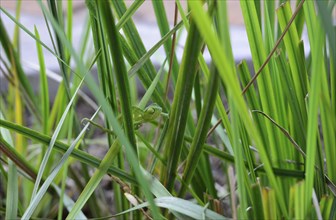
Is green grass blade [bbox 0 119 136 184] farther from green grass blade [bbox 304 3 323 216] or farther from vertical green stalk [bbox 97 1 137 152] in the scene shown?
green grass blade [bbox 304 3 323 216]

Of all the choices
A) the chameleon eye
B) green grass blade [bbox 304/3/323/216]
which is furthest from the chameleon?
green grass blade [bbox 304/3/323/216]

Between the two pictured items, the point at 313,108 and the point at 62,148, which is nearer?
the point at 313,108

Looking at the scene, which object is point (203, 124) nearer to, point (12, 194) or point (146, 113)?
point (146, 113)

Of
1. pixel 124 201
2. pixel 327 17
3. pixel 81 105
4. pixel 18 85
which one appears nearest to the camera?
pixel 327 17

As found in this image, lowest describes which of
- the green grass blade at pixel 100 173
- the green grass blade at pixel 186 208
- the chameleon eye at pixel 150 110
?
the green grass blade at pixel 186 208

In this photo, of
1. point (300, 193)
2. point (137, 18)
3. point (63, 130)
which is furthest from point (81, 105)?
point (300, 193)

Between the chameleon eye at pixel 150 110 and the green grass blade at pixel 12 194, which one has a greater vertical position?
the chameleon eye at pixel 150 110

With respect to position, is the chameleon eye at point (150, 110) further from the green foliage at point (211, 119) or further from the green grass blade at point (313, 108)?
the green grass blade at point (313, 108)

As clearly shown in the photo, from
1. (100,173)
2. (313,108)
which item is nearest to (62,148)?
(100,173)

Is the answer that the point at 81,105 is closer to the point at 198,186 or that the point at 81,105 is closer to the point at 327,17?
the point at 198,186

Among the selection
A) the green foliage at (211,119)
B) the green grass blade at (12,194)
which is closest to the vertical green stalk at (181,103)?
the green foliage at (211,119)

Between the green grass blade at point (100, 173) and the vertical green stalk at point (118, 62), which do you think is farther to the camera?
the green grass blade at point (100, 173)
